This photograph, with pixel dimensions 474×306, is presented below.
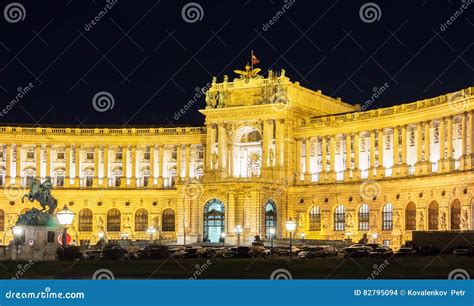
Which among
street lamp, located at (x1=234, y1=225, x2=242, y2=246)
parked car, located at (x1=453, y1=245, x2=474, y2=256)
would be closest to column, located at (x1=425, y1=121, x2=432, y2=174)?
street lamp, located at (x1=234, y1=225, x2=242, y2=246)

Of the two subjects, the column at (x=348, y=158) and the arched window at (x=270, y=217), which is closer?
the column at (x=348, y=158)

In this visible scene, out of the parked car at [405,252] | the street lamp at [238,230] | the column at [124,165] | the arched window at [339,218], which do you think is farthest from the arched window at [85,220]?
the parked car at [405,252]

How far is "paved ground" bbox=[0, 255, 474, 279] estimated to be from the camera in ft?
180

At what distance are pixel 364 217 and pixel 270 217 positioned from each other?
13.4m

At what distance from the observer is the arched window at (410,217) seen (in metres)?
116

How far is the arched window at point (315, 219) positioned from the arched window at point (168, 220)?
21.2 metres

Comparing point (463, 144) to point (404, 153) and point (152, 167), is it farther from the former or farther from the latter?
point (152, 167)

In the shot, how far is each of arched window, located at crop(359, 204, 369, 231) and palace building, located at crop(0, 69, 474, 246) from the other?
0.17 metres

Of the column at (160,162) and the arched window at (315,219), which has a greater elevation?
the column at (160,162)

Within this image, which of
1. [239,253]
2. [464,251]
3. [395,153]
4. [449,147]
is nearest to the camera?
[464,251]

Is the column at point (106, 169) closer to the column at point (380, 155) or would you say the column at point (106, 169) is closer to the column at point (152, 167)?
the column at point (152, 167)

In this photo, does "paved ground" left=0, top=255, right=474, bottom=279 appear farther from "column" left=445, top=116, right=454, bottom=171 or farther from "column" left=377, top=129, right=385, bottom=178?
"column" left=377, top=129, right=385, bottom=178

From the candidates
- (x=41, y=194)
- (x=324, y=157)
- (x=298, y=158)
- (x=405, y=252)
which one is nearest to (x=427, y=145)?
(x=324, y=157)

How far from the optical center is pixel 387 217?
12025 cm
